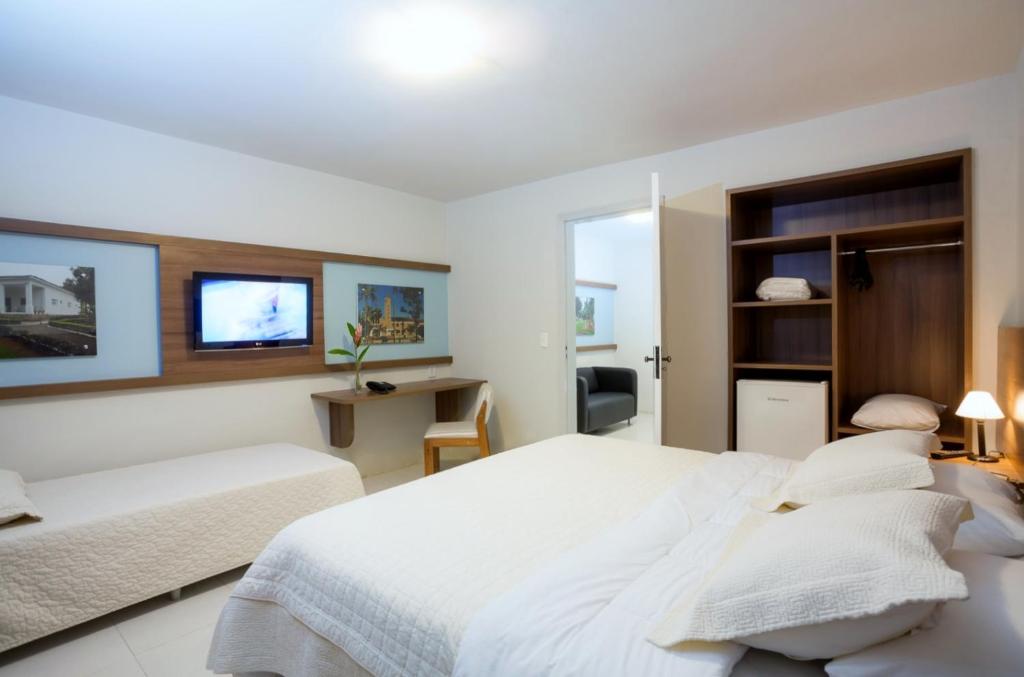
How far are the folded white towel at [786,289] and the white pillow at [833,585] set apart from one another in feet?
6.90

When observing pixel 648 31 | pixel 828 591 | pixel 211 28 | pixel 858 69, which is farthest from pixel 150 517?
pixel 858 69

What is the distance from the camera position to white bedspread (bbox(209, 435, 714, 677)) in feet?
3.67

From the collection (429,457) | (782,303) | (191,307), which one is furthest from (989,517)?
(191,307)

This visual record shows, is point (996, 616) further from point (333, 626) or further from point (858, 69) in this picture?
point (858, 69)

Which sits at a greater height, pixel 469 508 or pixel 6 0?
pixel 6 0

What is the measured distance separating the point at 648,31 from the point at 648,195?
164cm

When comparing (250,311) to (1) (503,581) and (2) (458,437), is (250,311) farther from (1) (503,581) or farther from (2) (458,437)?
(1) (503,581)

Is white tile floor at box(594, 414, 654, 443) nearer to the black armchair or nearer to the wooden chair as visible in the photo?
the black armchair

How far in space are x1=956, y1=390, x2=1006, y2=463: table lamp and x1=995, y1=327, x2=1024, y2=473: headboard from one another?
58mm

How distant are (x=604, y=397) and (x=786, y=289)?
116 inches

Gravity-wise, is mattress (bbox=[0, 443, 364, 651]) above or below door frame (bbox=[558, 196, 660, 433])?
below

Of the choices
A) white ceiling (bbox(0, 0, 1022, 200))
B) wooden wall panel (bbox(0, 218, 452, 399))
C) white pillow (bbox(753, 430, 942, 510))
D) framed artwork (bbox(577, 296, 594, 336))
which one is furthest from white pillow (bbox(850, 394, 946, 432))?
framed artwork (bbox(577, 296, 594, 336))

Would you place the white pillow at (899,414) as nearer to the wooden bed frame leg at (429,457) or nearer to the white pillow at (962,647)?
the white pillow at (962,647)

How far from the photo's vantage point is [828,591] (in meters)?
0.81
